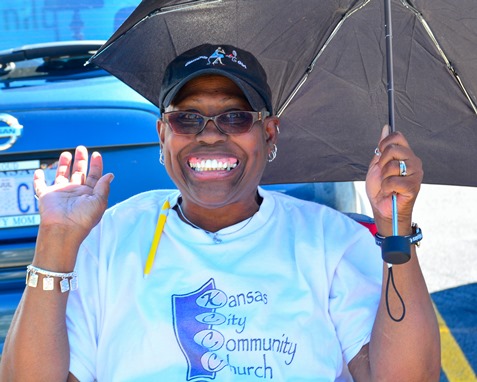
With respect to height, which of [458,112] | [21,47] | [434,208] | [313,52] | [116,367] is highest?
[434,208]

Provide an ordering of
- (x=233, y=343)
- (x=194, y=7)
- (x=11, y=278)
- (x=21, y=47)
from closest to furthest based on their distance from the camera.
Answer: (x=233, y=343), (x=194, y=7), (x=11, y=278), (x=21, y=47)

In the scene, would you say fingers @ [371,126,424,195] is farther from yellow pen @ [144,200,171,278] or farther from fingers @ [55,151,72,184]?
fingers @ [55,151,72,184]

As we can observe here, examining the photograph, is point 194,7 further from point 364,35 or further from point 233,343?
point 233,343

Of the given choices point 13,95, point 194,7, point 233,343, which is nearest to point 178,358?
point 233,343

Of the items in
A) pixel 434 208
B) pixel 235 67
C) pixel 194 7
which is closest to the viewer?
pixel 235 67

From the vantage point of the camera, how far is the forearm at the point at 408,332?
246 cm

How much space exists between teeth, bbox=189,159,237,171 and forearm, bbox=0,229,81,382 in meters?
0.47

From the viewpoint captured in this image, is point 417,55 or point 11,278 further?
point 11,278

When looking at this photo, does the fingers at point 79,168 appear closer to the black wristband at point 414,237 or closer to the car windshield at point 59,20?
the black wristband at point 414,237

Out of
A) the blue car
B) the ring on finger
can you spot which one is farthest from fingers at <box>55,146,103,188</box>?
the ring on finger

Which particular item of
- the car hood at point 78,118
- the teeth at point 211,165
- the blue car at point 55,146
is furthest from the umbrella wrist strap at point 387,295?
the car hood at point 78,118

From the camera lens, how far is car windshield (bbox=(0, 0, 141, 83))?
4.05m

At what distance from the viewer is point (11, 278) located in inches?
142

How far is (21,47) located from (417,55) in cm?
196
